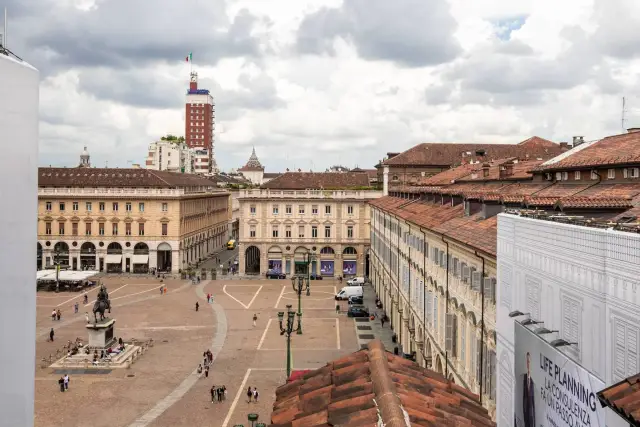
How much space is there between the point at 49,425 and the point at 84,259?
203 feet

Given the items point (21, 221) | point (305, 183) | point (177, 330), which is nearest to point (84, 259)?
point (305, 183)

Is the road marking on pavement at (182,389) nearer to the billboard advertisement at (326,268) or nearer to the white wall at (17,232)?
the white wall at (17,232)

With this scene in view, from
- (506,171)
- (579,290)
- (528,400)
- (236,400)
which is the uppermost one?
(506,171)

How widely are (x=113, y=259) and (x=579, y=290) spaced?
85860 mm

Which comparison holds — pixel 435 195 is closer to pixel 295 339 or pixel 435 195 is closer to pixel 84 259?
pixel 295 339

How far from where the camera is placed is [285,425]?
11969 millimetres

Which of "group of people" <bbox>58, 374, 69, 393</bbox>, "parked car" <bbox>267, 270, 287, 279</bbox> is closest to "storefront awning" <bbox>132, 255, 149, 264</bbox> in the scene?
"parked car" <bbox>267, 270, 287, 279</bbox>

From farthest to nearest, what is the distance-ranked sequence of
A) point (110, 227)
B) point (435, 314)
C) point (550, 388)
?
point (110, 227), point (435, 314), point (550, 388)

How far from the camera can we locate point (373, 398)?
11.9 meters

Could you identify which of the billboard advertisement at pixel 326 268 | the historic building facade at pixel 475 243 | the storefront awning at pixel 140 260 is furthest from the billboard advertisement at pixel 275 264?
the historic building facade at pixel 475 243

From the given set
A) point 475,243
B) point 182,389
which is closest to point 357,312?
point 182,389

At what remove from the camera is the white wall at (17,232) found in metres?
10.8

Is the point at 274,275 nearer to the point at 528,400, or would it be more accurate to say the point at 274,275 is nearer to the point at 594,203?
the point at 594,203

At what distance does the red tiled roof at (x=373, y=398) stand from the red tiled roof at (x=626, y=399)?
3441mm
